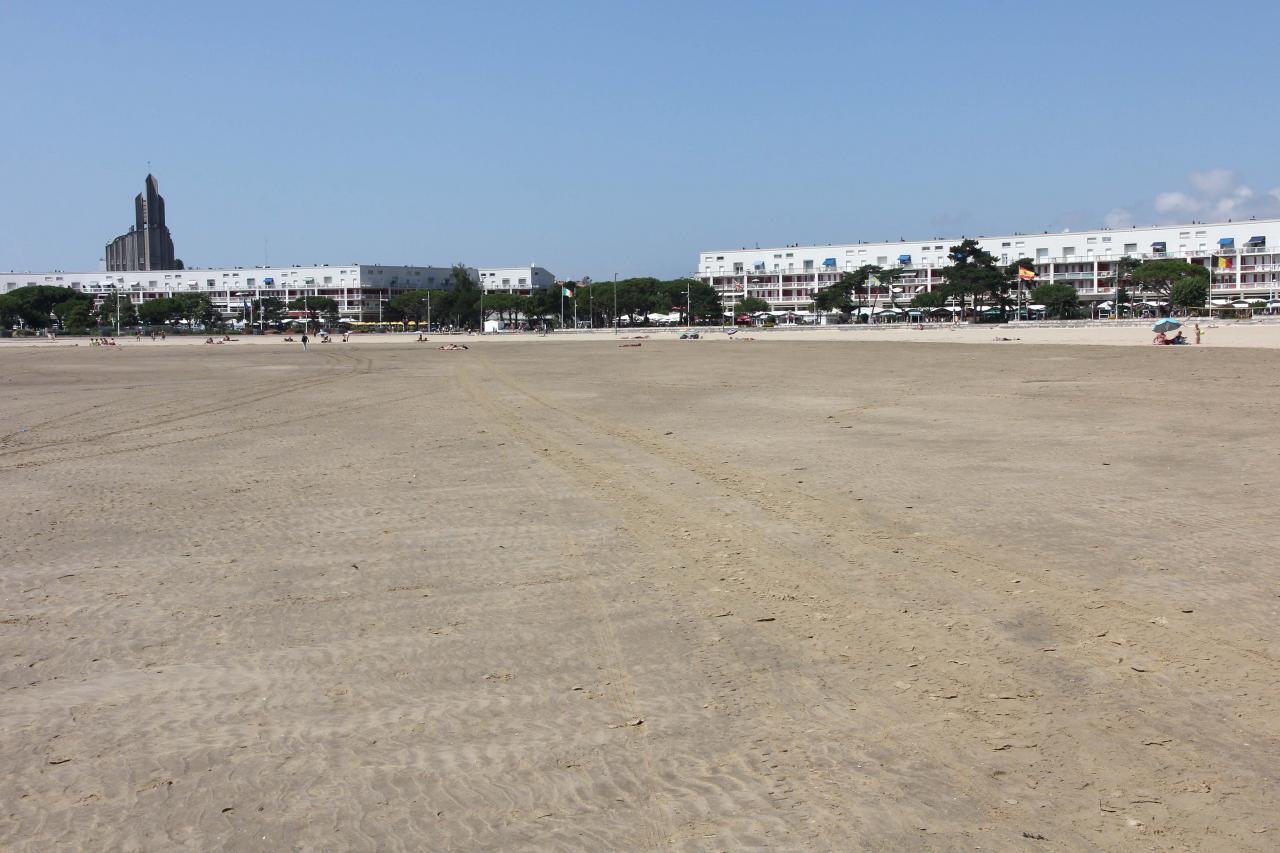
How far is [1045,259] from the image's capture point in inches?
6225

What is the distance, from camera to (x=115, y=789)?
13.1ft

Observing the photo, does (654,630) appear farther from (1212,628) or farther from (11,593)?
(11,593)

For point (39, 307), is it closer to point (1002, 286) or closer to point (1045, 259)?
point (1002, 286)

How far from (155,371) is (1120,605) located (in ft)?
130

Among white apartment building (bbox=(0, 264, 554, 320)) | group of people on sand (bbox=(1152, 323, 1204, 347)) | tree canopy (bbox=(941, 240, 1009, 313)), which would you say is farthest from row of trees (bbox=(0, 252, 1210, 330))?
group of people on sand (bbox=(1152, 323, 1204, 347))

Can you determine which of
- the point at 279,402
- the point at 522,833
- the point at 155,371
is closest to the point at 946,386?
the point at 279,402

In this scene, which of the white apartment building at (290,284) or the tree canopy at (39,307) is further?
the white apartment building at (290,284)

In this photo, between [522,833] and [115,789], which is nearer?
[522,833]

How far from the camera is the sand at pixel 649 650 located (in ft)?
12.5

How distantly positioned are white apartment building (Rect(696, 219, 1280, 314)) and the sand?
134 meters

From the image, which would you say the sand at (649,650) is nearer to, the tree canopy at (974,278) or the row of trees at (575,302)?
the tree canopy at (974,278)

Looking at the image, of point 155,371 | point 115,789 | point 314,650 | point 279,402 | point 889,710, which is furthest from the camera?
point 155,371

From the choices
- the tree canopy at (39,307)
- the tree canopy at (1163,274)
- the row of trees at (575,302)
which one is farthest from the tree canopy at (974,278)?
the tree canopy at (39,307)

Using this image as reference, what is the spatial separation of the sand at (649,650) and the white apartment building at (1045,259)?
13401 cm
